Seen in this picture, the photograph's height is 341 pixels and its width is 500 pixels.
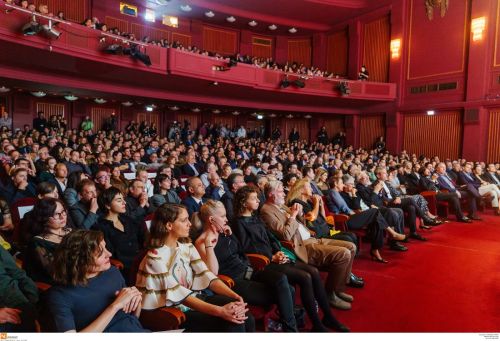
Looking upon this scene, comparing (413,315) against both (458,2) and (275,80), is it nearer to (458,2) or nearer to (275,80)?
Result: (275,80)

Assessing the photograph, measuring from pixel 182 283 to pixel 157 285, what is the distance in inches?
4.9

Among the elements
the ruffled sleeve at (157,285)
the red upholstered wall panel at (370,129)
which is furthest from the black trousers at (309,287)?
the red upholstered wall panel at (370,129)

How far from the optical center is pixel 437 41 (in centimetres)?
892

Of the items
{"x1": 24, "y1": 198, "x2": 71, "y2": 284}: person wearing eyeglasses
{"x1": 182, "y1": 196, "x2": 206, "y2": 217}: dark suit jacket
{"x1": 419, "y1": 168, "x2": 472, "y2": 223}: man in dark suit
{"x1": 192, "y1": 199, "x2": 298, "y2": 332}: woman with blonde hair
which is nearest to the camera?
{"x1": 24, "y1": 198, "x2": 71, "y2": 284}: person wearing eyeglasses

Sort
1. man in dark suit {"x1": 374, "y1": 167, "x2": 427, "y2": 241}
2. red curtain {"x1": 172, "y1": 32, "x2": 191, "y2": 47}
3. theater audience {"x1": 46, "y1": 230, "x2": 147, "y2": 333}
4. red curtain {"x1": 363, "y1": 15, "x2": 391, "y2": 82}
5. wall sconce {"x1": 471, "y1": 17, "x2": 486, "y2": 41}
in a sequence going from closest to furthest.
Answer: theater audience {"x1": 46, "y1": 230, "x2": 147, "y2": 333} → man in dark suit {"x1": 374, "y1": 167, "x2": 427, "y2": 241} → wall sconce {"x1": 471, "y1": 17, "x2": 486, "y2": 41} → red curtain {"x1": 363, "y1": 15, "x2": 391, "y2": 82} → red curtain {"x1": 172, "y1": 32, "x2": 191, "y2": 47}

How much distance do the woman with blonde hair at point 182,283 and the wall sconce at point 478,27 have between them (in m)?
9.10

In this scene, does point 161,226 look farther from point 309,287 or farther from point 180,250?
point 309,287

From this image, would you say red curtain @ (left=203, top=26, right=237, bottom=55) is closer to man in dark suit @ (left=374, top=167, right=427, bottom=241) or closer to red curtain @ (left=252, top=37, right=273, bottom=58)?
red curtain @ (left=252, top=37, right=273, bottom=58)

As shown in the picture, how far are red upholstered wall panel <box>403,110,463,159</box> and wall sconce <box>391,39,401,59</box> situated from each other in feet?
5.61

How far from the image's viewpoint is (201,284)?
1544 millimetres

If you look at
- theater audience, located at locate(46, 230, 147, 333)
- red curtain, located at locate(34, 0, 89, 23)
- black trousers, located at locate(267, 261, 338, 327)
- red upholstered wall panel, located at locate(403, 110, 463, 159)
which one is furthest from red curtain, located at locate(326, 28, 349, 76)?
theater audience, located at locate(46, 230, 147, 333)

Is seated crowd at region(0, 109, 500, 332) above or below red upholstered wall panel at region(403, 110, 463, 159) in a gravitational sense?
below

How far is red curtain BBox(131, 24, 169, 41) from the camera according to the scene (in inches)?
392

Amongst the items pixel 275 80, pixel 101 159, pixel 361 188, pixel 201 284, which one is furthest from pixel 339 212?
pixel 275 80
